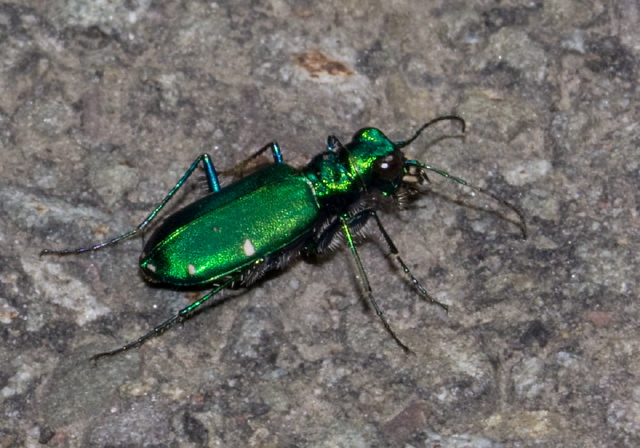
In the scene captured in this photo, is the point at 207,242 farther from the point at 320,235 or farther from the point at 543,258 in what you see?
the point at 543,258

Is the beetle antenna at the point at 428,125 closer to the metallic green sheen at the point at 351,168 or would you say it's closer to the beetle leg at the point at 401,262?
the metallic green sheen at the point at 351,168

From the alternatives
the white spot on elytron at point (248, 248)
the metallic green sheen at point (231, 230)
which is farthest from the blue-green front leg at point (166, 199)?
the white spot on elytron at point (248, 248)

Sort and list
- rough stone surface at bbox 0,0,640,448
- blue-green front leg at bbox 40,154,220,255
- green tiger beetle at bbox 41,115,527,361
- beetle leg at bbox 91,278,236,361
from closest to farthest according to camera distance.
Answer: rough stone surface at bbox 0,0,640,448 < beetle leg at bbox 91,278,236,361 < green tiger beetle at bbox 41,115,527,361 < blue-green front leg at bbox 40,154,220,255

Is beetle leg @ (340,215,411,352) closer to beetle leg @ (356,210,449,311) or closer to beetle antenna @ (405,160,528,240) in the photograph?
beetle leg @ (356,210,449,311)

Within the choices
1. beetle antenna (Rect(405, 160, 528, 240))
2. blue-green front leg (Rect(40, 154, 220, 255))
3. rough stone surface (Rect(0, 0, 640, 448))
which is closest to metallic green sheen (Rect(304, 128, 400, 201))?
beetle antenna (Rect(405, 160, 528, 240))

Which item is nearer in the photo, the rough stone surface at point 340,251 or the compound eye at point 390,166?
the rough stone surface at point 340,251

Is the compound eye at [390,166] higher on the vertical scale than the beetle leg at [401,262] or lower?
higher

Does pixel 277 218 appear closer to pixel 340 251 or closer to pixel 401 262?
pixel 340 251

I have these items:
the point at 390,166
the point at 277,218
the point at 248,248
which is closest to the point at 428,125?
the point at 390,166
